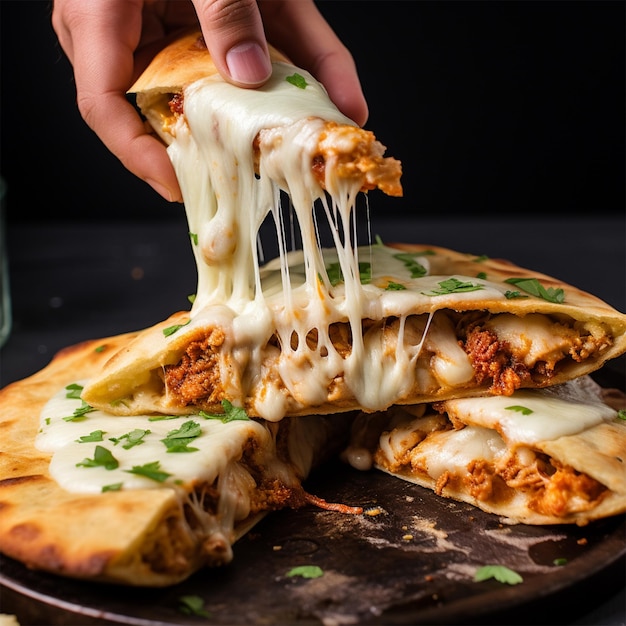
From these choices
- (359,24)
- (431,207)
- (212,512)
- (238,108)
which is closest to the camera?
(212,512)

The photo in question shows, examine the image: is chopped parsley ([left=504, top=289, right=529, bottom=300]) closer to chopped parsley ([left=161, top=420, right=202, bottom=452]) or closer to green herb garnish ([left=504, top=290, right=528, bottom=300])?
green herb garnish ([left=504, top=290, right=528, bottom=300])

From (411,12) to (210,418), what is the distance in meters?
5.21

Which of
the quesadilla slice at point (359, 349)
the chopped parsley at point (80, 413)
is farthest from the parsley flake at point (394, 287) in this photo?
the chopped parsley at point (80, 413)

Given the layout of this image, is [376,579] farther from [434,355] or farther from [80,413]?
[80,413]

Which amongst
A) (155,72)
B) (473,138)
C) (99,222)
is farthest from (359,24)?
(155,72)

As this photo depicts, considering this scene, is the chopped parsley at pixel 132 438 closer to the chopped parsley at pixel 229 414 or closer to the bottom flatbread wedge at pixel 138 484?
the bottom flatbread wedge at pixel 138 484

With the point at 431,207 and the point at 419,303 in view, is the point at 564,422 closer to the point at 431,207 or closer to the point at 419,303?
the point at 419,303

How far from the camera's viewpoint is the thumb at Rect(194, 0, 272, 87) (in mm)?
3889

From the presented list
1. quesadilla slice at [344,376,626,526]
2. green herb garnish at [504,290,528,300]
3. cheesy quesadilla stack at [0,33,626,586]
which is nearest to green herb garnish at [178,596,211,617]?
cheesy quesadilla stack at [0,33,626,586]

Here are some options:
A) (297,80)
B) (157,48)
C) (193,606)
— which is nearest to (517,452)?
(193,606)

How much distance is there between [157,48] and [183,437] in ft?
6.29

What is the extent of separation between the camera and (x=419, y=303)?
12.7 ft

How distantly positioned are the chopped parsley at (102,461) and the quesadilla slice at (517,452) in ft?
3.58

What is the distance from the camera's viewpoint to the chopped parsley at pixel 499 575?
3.18 metres
